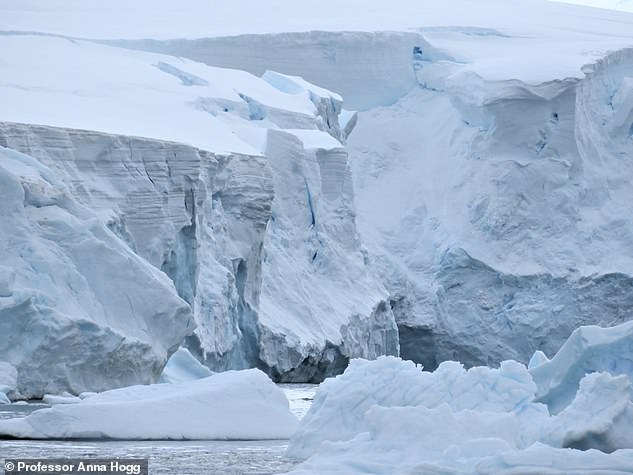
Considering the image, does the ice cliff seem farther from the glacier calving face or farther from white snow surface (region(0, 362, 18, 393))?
white snow surface (region(0, 362, 18, 393))

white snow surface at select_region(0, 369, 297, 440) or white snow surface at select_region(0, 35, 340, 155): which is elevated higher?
white snow surface at select_region(0, 35, 340, 155)

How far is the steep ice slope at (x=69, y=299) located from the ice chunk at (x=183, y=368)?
1.72ft

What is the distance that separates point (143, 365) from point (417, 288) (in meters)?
8.59

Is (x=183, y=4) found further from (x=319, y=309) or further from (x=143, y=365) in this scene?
(x=143, y=365)

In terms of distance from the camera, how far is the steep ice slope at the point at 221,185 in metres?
11.4

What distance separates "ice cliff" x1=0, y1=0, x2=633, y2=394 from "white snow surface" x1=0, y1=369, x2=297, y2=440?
3272 millimetres

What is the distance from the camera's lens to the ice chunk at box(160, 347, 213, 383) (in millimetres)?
10820

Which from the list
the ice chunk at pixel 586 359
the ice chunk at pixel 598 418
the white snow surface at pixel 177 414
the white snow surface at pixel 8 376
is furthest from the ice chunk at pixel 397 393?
the white snow surface at pixel 8 376

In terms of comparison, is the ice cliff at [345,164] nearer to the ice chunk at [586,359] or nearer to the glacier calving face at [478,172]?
the glacier calving face at [478,172]

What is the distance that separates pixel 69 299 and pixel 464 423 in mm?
4384

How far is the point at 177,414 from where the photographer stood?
7488 millimetres

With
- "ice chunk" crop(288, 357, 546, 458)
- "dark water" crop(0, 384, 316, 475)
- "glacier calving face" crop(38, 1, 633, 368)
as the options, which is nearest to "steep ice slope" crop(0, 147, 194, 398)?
"dark water" crop(0, 384, 316, 475)

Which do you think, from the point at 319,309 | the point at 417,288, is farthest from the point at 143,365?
the point at 417,288

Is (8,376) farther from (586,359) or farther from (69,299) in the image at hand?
(586,359)
